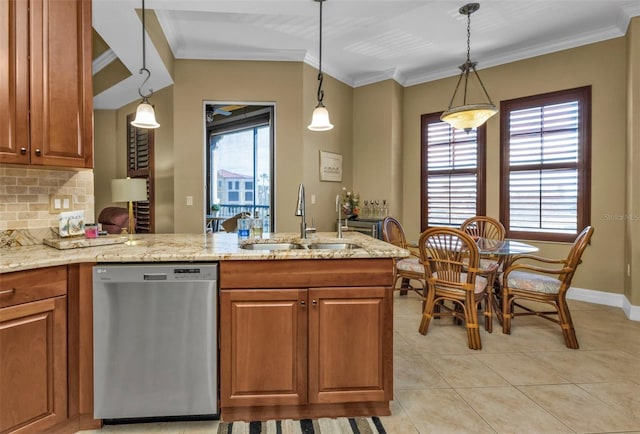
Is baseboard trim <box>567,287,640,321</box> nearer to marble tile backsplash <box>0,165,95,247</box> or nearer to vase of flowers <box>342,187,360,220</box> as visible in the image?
vase of flowers <box>342,187,360,220</box>

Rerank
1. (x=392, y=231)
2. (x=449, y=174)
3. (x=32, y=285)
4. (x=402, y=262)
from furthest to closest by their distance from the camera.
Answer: (x=449, y=174) → (x=392, y=231) → (x=402, y=262) → (x=32, y=285)

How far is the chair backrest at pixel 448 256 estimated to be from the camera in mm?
2688

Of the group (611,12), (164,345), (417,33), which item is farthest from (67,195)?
(611,12)

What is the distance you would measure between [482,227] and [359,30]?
282 cm

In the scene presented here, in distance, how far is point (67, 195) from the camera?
229 cm

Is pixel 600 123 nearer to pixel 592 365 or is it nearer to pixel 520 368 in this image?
pixel 592 365

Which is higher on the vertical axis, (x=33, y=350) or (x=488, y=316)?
(x=33, y=350)

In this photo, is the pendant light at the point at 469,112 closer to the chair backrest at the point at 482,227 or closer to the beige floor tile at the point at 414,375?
the chair backrest at the point at 482,227

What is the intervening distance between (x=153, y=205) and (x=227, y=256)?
11.3 ft

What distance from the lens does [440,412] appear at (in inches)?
76.4

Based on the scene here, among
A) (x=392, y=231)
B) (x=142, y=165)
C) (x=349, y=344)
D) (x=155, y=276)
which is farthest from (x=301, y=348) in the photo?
(x=142, y=165)

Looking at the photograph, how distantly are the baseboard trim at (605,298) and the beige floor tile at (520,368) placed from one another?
178 centimetres

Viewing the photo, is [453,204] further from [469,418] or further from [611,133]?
[469,418]

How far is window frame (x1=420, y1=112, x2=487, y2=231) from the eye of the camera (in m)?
4.73
